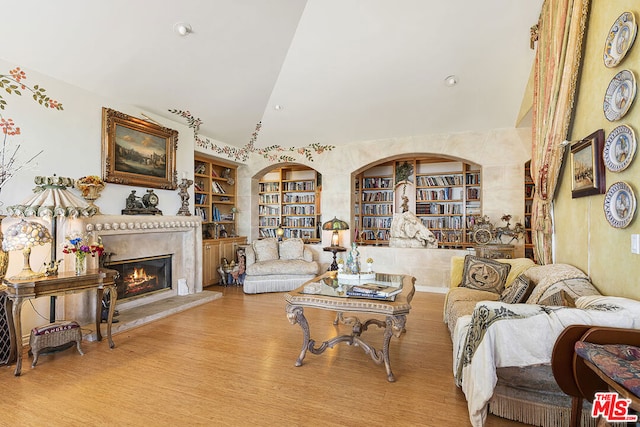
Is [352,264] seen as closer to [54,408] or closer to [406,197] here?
[54,408]

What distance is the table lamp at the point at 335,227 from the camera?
5755 millimetres

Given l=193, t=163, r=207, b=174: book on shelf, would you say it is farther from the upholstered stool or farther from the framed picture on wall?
the framed picture on wall

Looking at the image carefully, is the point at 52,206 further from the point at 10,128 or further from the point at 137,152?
the point at 137,152

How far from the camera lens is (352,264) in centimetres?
322

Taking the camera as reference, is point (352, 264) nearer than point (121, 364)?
No

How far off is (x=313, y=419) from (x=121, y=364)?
5.87 ft

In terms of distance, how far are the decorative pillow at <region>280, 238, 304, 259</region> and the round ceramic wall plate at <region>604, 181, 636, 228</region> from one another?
14.5ft

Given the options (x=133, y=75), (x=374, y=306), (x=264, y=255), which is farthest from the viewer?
(x=264, y=255)

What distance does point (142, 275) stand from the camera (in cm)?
433

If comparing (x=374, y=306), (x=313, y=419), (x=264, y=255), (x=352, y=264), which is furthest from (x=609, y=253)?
(x=264, y=255)

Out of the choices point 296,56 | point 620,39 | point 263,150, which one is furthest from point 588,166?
point 263,150

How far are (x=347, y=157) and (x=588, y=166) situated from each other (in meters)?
3.99

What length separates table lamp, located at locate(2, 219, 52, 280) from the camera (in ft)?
8.38

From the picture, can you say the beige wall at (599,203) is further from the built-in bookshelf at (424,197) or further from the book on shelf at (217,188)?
the book on shelf at (217,188)
